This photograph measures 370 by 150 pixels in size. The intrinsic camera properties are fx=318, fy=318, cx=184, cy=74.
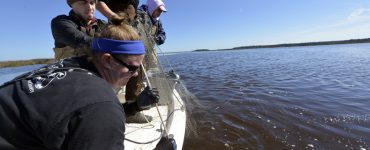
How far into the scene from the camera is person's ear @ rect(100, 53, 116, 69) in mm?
1820

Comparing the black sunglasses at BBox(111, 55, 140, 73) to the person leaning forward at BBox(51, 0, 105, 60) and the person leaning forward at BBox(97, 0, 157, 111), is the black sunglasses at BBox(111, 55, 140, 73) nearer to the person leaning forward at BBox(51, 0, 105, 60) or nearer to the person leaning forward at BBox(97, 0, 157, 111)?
the person leaning forward at BBox(51, 0, 105, 60)

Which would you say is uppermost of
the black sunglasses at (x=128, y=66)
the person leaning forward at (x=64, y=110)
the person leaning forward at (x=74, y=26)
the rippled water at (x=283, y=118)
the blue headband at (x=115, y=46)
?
the person leaning forward at (x=74, y=26)

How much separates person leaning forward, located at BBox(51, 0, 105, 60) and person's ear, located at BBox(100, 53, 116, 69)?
1.98 m

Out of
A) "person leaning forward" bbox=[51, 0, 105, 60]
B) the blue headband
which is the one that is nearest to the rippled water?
"person leaning forward" bbox=[51, 0, 105, 60]

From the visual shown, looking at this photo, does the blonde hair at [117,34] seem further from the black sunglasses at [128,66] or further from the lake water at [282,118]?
the lake water at [282,118]

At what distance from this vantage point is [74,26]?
13.3 feet

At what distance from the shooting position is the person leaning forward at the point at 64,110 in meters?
1.44

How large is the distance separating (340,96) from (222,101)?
3.80 m

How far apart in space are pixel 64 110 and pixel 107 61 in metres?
0.47

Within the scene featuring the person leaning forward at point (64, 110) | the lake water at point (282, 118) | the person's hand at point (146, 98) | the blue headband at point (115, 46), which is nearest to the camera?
the person leaning forward at point (64, 110)

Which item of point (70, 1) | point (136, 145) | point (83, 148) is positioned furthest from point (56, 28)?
point (83, 148)

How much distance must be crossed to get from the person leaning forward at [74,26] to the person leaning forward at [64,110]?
2077mm

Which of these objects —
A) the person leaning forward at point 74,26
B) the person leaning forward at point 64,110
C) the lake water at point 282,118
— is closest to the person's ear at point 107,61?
the person leaning forward at point 64,110

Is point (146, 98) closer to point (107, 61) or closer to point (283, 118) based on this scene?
point (107, 61)
